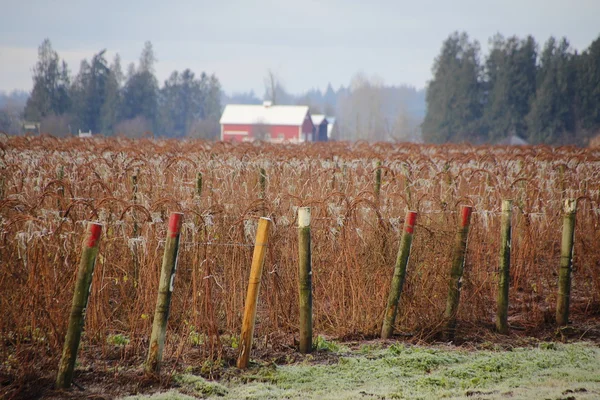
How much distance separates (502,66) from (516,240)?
160 ft

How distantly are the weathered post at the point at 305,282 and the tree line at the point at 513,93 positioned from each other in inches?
1798

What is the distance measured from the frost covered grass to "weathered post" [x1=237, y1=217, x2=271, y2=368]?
18 cm

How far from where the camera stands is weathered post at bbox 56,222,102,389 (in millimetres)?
4875

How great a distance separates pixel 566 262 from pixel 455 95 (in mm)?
49707

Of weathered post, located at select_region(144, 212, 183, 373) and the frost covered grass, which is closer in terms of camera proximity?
the frost covered grass

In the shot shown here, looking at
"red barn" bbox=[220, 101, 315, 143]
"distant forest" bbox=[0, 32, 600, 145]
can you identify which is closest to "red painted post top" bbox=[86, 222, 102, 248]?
"distant forest" bbox=[0, 32, 600, 145]

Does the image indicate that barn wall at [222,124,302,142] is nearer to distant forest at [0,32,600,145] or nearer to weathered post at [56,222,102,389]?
distant forest at [0,32,600,145]

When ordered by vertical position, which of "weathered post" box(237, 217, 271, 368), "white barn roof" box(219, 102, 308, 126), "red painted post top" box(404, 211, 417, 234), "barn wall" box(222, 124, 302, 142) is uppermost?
"white barn roof" box(219, 102, 308, 126)

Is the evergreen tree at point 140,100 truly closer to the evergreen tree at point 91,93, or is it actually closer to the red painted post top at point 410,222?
the evergreen tree at point 91,93

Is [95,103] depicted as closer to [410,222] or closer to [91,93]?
[91,93]

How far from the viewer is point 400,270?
248 inches

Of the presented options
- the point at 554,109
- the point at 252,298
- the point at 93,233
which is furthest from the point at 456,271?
the point at 554,109

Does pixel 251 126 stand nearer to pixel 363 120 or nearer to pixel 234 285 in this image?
pixel 363 120

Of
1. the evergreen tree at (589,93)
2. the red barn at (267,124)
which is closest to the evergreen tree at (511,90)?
the evergreen tree at (589,93)
